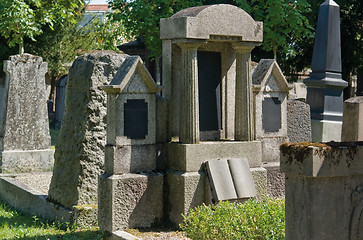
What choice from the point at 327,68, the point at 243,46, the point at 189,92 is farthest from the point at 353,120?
the point at 327,68

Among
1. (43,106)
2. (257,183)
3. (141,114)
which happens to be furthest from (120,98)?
(43,106)

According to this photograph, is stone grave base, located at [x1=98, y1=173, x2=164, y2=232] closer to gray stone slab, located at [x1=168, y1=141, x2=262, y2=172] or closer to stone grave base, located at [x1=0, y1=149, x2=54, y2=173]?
gray stone slab, located at [x1=168, y1=141, x2=262, y2=172]

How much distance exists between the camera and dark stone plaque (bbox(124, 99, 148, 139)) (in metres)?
7.41

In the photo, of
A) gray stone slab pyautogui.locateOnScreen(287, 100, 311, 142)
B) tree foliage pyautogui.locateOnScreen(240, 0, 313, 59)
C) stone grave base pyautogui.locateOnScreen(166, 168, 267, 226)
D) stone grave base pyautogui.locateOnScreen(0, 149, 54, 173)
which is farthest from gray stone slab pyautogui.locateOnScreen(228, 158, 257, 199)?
tree foliage pyautogui.locateOnScreen(240, 0, 313, 59)

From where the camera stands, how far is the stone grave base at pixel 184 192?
7.42 m

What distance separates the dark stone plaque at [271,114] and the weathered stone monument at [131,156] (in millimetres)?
2016

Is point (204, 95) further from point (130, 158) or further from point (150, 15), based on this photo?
point (150, 15)

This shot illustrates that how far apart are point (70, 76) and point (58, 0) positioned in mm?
10367

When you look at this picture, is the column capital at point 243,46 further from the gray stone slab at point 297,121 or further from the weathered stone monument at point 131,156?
the gray stone slab at point 297,121

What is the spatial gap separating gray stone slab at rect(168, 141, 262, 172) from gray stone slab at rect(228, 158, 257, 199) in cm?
13

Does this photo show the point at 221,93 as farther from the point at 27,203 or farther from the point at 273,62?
the point at 27,203

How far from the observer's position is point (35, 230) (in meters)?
7.91

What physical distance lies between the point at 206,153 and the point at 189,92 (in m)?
0.78

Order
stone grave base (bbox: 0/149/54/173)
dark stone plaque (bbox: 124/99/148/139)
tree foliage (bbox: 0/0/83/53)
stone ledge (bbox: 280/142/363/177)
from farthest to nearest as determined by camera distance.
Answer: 1. tree foliage (bbox: 0/0/83/53)
2. stone grave base (bbox: 0/149/54/173)
3. dark stone plaque (bbox: 124/99/148/139)
4. stone ledge (bbox: 280/142/363/177)
